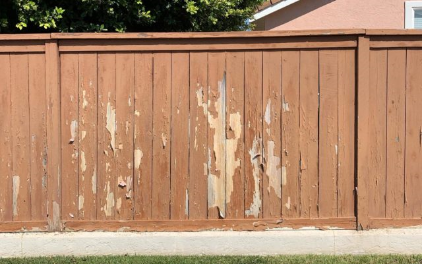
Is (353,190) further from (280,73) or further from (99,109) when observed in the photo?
(99,109)

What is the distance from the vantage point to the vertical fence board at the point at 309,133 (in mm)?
4785

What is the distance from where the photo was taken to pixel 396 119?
4781 millimetres

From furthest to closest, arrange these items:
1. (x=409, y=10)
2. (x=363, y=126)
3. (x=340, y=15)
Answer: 1. (x=340, y=15)
2. (x=409, y=10)
3. (x=363, y=126)

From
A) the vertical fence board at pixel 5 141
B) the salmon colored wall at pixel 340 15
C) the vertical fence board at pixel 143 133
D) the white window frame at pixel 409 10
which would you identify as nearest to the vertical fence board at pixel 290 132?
the vertical fence board at pixel 143 133

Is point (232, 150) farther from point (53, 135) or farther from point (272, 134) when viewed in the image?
point (53, 135)

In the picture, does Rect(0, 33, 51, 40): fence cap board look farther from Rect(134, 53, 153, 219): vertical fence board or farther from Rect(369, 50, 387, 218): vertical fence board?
Rect(369, 50, 387, 218): vertical fence board

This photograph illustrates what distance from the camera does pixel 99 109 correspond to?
15.8 feet

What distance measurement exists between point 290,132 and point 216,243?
1261mm

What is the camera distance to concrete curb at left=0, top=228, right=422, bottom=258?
4750 millimetres

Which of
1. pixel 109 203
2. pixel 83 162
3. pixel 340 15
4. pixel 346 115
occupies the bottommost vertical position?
pixel 109 203

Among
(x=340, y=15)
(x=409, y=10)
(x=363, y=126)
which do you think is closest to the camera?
(x=363, y=126)

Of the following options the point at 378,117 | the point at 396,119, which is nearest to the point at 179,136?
the point at 378,117

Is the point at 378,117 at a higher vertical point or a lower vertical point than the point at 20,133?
higher

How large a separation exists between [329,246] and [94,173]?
2.33 m
